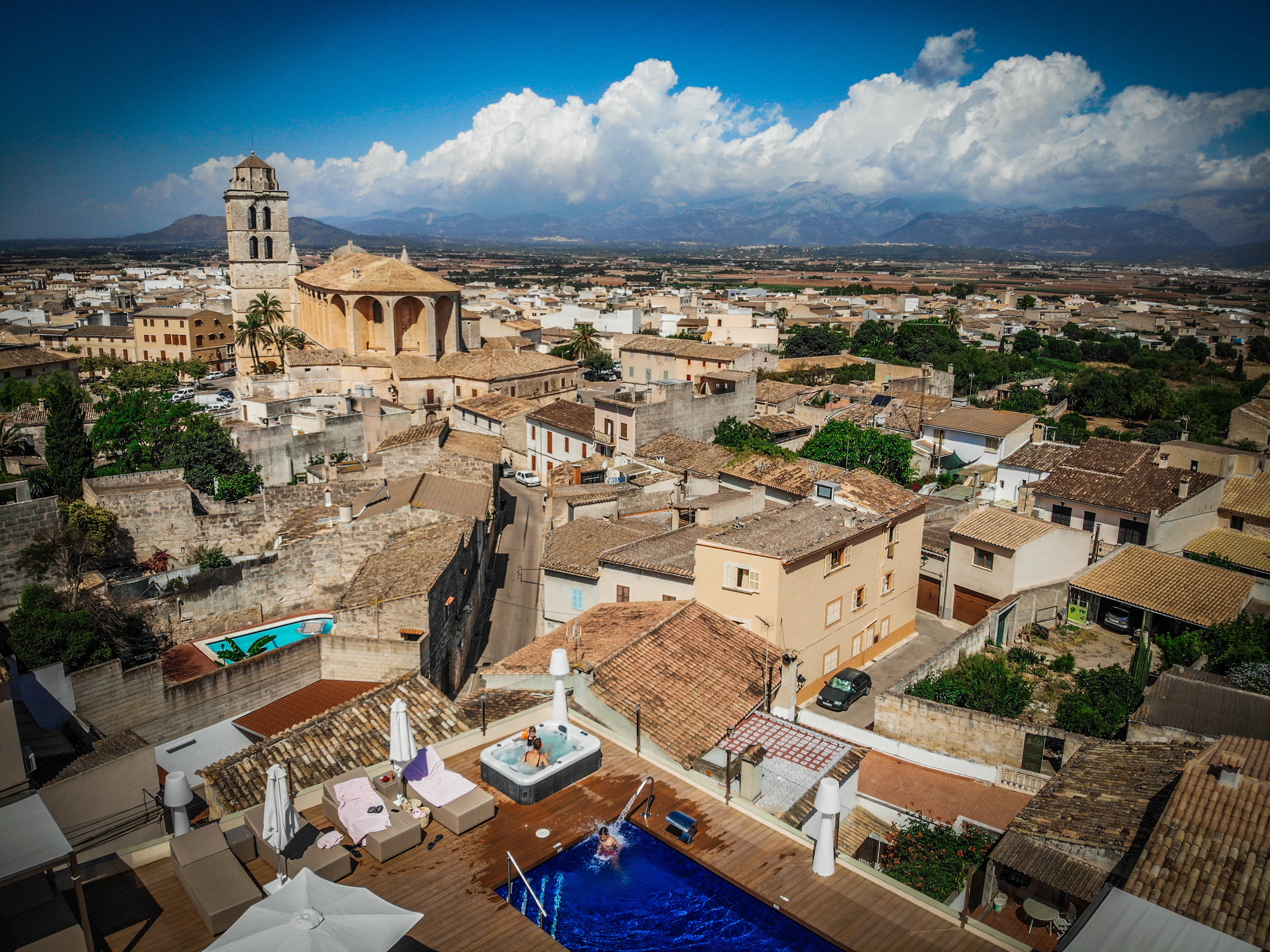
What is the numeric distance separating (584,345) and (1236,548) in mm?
50844

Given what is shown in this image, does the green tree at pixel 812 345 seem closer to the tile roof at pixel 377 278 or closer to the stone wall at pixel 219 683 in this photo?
the tile roof at pixel 377 278

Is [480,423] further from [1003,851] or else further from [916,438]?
[1003,851]

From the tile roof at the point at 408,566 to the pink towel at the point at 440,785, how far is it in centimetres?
785

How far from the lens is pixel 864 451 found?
117 ft

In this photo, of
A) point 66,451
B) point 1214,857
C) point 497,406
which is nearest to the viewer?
point 1214,857

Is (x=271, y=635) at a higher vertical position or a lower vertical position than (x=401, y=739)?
lower

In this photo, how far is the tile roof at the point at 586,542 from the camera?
23250 mm

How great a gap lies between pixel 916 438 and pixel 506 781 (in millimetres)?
38401

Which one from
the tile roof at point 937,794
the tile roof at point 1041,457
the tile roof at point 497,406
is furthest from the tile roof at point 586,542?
the tile roof at point 497,406

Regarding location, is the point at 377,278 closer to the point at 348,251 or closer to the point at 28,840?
the point at 348,251

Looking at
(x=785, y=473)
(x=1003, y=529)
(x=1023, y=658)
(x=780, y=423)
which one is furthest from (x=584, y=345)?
(x=1023, y=658)

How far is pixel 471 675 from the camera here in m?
21.8

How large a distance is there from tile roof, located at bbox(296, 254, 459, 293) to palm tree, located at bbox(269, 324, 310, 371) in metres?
3.67

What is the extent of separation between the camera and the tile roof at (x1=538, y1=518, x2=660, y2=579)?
76.3ft
